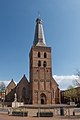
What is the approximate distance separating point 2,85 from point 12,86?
414 cm

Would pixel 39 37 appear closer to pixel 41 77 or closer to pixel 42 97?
pixel 41 77

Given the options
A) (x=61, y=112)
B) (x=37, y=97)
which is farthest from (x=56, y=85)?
(x=61, y=112)

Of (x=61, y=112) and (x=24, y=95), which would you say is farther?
(x=24, y=95)

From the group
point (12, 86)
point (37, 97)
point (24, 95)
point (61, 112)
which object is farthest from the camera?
point (12, 86)

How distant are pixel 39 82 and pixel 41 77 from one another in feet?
6.37

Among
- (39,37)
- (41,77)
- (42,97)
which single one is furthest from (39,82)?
(39,37)

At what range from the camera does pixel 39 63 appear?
72.6 metres

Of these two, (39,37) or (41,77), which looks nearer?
(41,77)

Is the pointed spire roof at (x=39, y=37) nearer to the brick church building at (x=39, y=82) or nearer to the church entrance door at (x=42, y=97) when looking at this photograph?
the brick church building at (x=39, y=82)

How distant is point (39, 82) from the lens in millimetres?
70375

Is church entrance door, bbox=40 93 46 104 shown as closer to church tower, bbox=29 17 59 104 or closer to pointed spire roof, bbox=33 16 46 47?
church tower, bbox=29 17 59 104

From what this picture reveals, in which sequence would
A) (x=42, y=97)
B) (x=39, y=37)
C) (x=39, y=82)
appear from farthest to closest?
1. (x=39, y=37)
2. (x=39, y=82)
3. (x=42, y=97)

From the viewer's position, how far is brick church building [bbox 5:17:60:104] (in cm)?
6944

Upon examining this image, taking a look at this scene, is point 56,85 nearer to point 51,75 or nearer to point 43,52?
point 51,75
